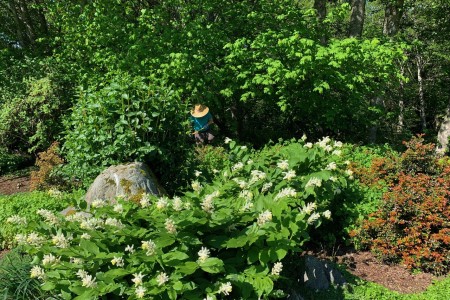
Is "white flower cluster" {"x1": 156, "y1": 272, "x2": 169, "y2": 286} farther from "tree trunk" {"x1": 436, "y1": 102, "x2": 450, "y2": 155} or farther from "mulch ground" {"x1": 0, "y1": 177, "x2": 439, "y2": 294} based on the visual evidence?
"tree trunk" {"x1": 436, "y1": 102, "x2": 450, "y2": 155}

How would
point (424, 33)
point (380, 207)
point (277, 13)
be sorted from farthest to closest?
point (424, 33)
point (277, 13)
point (380, 207)

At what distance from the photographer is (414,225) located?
16.0 ft

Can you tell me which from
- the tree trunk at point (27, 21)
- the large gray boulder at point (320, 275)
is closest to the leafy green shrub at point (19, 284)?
the large gray boulder at point (320, 275)

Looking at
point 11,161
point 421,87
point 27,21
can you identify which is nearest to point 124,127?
point 11,161

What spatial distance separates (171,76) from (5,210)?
4.12 metres

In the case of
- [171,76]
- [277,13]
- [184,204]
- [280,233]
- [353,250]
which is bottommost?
[353,250]

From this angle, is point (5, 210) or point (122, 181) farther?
point (5, 210)

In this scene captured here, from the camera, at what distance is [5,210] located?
19.2 feet

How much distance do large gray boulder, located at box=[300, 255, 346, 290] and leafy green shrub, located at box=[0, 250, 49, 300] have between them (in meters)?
2.58

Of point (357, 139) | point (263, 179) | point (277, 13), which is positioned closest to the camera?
point (263, 179)

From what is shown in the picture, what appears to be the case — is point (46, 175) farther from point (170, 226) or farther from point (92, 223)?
point (170, 226)

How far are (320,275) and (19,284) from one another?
2.95 metres

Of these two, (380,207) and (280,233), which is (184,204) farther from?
(380,207)

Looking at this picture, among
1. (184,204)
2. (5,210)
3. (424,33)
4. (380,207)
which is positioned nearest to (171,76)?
(5,210)
